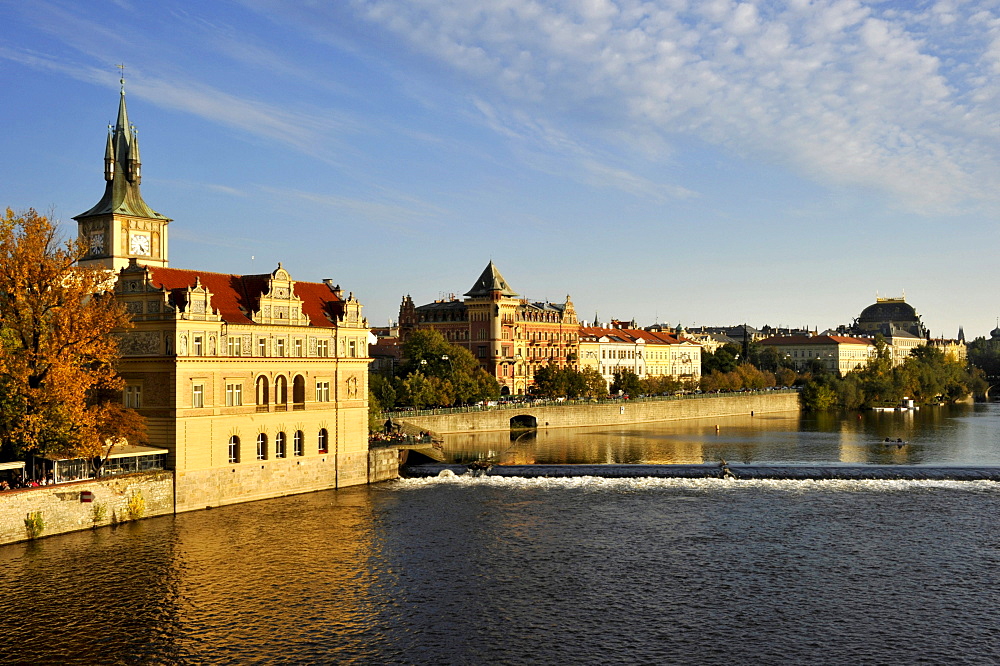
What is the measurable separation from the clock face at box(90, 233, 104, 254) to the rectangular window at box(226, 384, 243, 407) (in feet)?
115

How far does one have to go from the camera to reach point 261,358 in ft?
183

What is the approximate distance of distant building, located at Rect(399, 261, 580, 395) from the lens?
138 m

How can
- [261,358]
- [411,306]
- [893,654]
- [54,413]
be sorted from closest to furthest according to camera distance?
[893,654]
[54,413]
[261,358]
[411,306]

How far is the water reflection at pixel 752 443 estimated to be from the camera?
265ft

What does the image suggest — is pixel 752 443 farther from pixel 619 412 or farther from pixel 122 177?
pixel 122 177

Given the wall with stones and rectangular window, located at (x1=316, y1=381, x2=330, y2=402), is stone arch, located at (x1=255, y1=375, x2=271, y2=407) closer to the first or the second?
the wall with stones

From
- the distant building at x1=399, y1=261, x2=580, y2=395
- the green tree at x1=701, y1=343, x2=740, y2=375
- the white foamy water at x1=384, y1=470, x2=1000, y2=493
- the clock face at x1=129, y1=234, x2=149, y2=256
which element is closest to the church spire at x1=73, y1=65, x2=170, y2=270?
the clock face at x1=129, y1=234, x2=149, y2=256

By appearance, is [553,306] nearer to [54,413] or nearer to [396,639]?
[54,413]

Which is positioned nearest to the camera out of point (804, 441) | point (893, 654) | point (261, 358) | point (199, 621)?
point (893, 654)

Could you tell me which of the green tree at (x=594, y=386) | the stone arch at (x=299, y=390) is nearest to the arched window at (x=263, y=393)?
the stone arch at (x=299, y=390)

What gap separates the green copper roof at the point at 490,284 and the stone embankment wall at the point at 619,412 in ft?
87.1

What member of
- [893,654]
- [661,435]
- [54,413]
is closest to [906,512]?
[893,654]

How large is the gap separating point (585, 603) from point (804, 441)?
65856 millimetres

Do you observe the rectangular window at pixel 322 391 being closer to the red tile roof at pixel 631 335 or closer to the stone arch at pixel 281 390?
the stone arch at pixel 281 390
